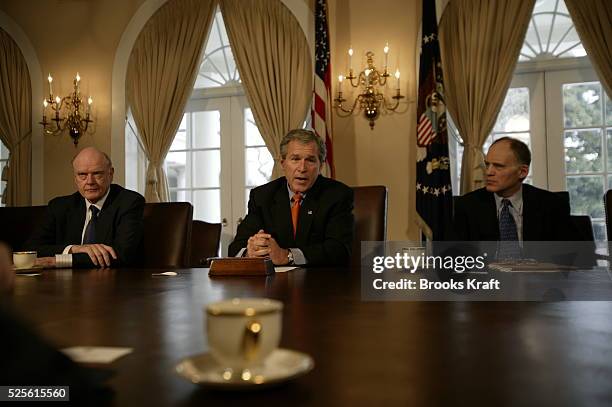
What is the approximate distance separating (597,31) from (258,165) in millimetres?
3349

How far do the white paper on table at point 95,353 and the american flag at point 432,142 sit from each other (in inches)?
162

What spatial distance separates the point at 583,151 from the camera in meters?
Result: 5.27

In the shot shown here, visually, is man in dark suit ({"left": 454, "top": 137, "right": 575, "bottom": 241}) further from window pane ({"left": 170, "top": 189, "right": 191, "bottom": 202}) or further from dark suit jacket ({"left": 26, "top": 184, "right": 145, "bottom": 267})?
window pane ({"left": 170, "top": 189, "right": 191, "bottom": 202})

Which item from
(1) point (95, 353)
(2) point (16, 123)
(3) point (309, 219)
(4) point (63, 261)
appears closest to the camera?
(1) point (95, 353)

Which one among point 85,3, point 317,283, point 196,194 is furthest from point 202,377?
point 85,3

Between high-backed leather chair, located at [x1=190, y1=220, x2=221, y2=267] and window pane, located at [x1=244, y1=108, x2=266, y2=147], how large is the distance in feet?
6.50

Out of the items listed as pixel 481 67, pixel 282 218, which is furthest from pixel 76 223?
pixel 481 67

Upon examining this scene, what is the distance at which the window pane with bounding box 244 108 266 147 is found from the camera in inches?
241

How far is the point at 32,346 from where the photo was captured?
479 mm

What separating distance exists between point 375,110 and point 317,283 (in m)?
3.75

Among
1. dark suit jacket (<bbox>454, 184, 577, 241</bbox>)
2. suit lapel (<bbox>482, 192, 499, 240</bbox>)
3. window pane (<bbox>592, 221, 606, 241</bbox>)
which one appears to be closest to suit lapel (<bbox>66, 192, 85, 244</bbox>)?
dark suit jacket (<bbox>454, 184, 577, 241</bbox>)

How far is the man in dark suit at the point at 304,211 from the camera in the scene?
2830 millimetres

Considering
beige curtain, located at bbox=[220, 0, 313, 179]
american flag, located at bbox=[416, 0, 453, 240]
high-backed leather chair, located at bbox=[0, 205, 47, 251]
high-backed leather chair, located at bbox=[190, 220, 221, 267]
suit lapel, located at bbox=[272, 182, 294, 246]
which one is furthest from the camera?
beige curtain, located at bbox=[220, 0, 313, 179]

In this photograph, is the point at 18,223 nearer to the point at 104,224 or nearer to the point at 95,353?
the point at 104,224
